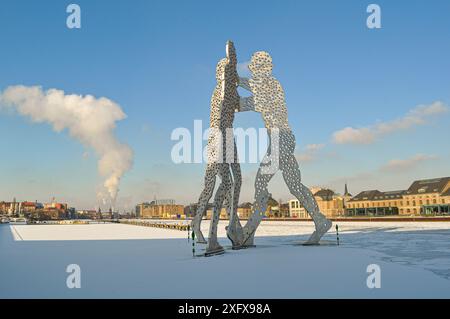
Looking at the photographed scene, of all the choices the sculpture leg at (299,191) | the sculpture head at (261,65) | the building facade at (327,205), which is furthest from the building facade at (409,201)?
the sculpture head at (261,65)

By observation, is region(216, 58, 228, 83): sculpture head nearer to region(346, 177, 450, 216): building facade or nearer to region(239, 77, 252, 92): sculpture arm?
region(239, 77, 252, 92): sculpture arm

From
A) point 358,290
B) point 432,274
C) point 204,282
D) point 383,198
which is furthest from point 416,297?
point 383,198

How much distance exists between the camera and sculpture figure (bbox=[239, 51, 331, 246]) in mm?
19656

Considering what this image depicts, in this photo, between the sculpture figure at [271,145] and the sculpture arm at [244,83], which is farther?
the sculpture arm at [244,83]

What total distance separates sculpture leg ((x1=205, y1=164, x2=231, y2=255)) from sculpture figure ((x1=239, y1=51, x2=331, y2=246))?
2.55m

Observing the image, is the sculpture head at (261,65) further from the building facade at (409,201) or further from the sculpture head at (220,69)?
the building facade at (409,201)

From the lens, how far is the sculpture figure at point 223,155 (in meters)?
Answer: 17.5

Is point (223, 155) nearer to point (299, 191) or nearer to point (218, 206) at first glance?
point (218, 206)

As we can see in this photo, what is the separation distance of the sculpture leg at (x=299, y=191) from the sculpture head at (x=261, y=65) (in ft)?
15.3

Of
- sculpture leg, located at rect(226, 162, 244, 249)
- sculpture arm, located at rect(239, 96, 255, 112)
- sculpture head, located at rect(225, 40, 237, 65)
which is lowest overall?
sculpture leg, located at rect(226, 162, 244, 249)

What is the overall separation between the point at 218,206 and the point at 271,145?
4736mm

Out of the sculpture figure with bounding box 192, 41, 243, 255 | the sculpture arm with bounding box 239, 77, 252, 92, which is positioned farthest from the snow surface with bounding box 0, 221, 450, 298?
the sculpture arm with bounding box 239, 77, 252, 92

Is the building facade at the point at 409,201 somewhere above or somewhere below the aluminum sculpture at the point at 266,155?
below

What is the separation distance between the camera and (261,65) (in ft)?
66.7
